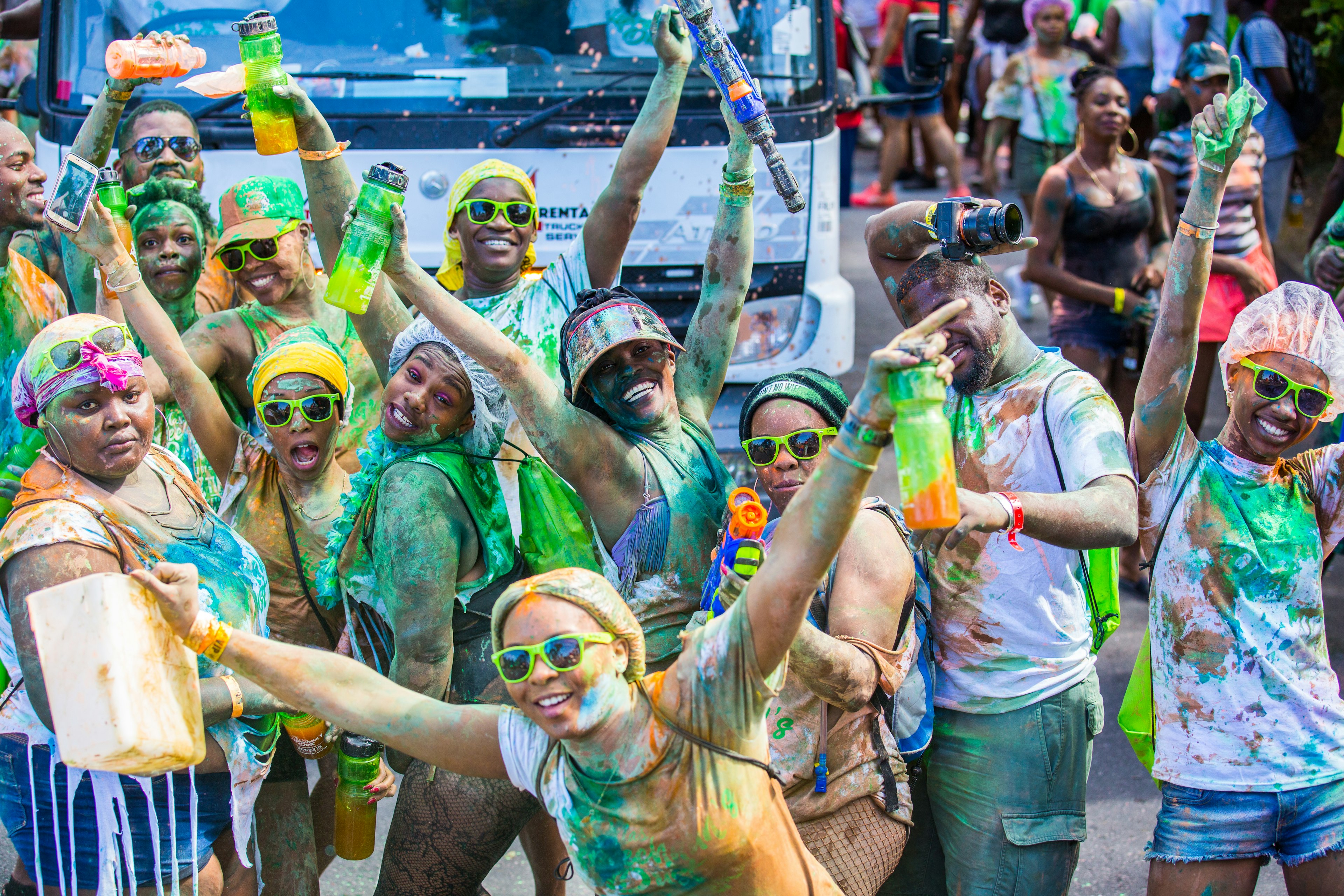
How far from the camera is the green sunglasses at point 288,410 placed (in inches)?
127

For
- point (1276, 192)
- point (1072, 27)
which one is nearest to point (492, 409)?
point (1276, 192)

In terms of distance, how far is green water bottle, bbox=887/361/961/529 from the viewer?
1.98 meters

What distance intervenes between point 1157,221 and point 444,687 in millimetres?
4208

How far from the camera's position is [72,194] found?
10.3 ft

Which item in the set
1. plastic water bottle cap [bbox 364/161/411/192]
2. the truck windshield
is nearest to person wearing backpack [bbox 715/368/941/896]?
plastic water bottle cap [bbox 364/161/411/192]

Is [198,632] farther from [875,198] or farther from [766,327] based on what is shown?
[875,198]

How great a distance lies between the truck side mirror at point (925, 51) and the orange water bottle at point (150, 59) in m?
3.23

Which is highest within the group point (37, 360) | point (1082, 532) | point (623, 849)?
point (37, 360)

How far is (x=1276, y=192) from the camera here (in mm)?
8422

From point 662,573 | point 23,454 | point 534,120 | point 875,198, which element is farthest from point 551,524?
point 875,198

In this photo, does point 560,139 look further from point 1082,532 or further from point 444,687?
point 1082,532

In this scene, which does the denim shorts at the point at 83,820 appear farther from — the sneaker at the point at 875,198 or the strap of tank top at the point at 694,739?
the sneaker at the point at 875,198

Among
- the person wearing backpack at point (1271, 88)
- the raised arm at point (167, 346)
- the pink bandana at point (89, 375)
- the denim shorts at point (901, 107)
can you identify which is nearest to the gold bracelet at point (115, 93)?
the raised arm at point (167, 346)

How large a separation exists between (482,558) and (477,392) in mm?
407
